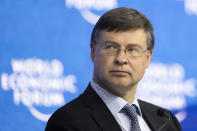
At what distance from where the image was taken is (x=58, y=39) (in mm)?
2559

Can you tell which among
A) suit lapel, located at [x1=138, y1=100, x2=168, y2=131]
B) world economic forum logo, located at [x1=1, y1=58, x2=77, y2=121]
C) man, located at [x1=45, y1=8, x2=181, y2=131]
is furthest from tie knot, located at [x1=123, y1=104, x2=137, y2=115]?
world economic forum logo, located at [x1=1, y1=58, x2=77, y2=121]

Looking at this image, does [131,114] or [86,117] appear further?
[131,114]

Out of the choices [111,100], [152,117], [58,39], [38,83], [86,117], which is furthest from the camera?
[58,39]

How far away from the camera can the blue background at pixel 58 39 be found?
242cm

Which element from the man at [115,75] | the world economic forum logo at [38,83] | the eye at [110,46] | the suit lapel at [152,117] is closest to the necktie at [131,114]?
the man at [115,75]

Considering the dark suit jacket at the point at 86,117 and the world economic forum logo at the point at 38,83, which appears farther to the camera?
the world economic forum logo at the point at 38,83

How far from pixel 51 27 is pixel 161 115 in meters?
1.13

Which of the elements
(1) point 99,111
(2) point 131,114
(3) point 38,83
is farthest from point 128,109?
(3) point 38,83

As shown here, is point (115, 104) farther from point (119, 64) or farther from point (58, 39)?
point (58, 39)

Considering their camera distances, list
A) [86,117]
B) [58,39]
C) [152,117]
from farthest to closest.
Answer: [58,39]
[152,117]
[86,117]

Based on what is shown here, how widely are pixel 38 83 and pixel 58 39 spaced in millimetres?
355

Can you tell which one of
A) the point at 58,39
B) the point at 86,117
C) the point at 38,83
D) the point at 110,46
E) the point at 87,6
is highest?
the point at 87,6

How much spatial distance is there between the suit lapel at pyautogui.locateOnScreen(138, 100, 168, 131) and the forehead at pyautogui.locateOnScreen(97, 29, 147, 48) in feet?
1.16

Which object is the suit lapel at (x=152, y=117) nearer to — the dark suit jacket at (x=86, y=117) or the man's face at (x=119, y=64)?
the dark suit jacket at (x=86, y=117)
